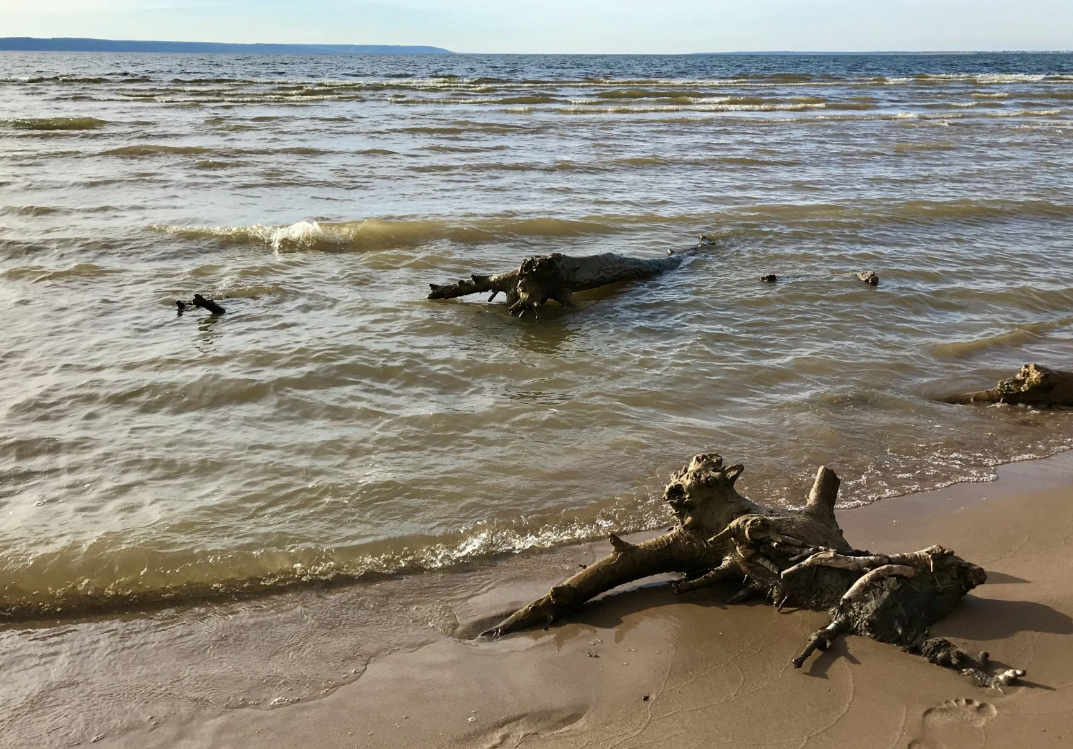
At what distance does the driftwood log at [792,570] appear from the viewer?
349 cm

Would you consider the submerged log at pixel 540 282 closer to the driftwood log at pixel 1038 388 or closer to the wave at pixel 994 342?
the wave at pixel 994 342

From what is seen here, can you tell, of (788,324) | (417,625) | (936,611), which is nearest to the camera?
(936,611)

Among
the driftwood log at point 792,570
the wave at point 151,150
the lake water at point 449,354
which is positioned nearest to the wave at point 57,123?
the wave at point 151,150

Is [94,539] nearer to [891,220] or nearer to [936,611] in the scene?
[936,611]

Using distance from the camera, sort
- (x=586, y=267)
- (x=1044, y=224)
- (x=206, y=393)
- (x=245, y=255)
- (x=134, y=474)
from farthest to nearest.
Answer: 1. (x=1044, y=224)
2. (x=245, y=255)
3. (x=586, y=267)
4. (x=206, y=393)
5. (x=134, y=474)

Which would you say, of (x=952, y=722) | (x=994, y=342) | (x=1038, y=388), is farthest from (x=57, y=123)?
(x=952, y=722)

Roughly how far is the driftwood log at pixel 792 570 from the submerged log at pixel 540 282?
16.3 ft

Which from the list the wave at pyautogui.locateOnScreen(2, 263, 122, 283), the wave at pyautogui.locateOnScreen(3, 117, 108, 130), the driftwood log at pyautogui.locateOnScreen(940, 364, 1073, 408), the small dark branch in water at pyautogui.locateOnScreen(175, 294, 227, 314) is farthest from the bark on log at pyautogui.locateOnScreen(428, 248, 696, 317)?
the wave at pyautogui.locateOnScreen(3, 117, 108, 130)

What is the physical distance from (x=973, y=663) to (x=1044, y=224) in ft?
38.5

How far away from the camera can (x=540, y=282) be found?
8.80 meters

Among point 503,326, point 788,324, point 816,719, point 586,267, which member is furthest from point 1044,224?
point 816,719

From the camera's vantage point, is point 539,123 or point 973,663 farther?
point 539,123

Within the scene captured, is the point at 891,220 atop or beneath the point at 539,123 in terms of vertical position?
beneath

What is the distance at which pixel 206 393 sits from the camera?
21.2ft
